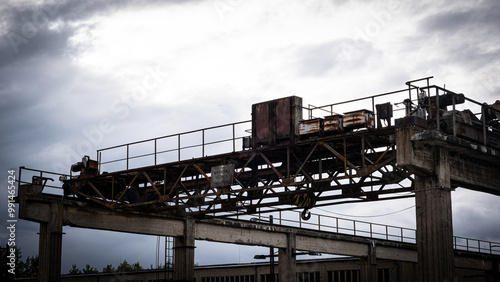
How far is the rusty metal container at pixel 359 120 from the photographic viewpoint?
65.2 ft

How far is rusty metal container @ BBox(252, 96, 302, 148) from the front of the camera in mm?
21406

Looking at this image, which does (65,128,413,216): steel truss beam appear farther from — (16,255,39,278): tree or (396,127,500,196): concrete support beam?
(16,255,39,278): tree

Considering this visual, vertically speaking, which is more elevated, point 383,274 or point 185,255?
point 185,255

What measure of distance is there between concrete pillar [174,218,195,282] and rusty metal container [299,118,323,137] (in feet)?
31.5

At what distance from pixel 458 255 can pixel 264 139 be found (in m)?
24.2

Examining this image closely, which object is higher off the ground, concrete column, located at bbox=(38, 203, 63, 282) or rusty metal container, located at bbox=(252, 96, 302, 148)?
rusty metal container, located at bbox=(252, 96, 302, 148)

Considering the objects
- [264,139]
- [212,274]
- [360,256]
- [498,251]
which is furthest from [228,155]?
[498,251]

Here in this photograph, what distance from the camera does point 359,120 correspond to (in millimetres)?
19938

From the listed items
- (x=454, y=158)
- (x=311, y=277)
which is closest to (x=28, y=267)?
(x=311, y=277)

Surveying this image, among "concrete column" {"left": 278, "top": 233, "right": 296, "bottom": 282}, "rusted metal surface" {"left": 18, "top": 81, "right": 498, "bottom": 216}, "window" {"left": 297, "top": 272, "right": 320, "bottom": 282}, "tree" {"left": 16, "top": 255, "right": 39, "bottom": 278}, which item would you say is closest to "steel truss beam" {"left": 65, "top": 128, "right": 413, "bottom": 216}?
"rusted metal surface" {"left": 18, "top": 81, "right": 498, "bottom": 216}

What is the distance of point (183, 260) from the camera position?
28.0 metres

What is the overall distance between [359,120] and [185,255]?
12.0 m

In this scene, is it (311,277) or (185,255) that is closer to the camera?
(185,255)

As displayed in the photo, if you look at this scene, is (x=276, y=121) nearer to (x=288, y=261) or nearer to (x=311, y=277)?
(x=288, y=261)
